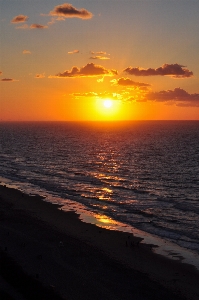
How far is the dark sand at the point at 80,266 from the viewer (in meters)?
24.8

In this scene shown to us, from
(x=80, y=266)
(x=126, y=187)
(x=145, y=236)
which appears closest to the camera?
(x=80, y=266)

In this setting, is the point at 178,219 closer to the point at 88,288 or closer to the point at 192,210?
the point at 192,210

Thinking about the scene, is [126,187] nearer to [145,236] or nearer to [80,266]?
[145,236]

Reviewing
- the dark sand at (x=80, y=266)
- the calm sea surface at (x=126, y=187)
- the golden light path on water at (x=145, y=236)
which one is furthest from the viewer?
the calm sea surface at (x=126, y=187)

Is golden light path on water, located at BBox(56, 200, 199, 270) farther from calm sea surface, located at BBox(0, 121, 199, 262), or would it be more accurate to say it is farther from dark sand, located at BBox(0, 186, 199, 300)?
dark sand, located at BBox(0, 186, 199, 300)

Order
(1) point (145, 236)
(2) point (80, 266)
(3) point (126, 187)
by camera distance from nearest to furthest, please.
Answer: (2) point (80, 266), (1) point (145, 236), (3) point (126, 187)

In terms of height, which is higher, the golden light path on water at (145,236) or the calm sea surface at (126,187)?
the calm sea surface at (126,187)

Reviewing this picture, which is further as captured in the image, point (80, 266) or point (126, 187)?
point (126, 187)

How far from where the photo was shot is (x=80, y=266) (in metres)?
29.3

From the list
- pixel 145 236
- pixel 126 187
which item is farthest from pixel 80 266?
pixel 126 187

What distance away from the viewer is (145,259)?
31.8 m

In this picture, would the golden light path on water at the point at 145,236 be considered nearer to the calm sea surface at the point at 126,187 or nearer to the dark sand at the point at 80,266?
the calm sea surface at the point at 126,187

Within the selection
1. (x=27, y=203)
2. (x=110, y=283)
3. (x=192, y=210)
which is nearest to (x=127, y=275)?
(x=110, y=283)

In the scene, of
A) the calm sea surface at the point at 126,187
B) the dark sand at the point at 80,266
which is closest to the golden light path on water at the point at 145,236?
the calm sea surface at the point at 126,187
